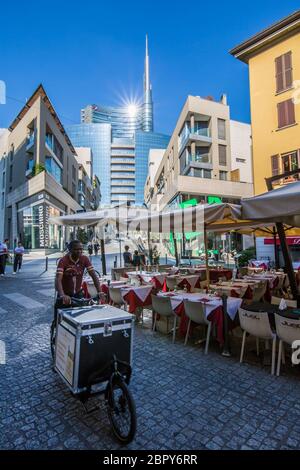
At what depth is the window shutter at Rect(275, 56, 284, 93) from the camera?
18477 mm

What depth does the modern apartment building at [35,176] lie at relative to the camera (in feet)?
89.8

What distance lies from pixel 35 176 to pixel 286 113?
905 inches

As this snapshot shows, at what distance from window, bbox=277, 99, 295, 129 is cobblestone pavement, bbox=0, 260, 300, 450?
18.2 metres

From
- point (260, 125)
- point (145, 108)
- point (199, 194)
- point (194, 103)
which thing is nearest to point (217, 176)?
point (199, 194)

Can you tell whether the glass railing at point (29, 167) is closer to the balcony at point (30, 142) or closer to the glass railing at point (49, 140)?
the balcony at point (30, 142)

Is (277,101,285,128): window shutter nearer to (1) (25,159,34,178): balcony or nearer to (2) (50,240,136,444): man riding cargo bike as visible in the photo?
(2) (50,240,136,444): man riding cargo bike

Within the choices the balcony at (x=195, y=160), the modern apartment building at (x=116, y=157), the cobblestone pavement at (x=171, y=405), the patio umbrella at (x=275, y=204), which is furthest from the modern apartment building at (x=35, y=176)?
the modern apartment building at (x=116, y=157)

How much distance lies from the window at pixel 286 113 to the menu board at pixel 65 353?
66.1 feet

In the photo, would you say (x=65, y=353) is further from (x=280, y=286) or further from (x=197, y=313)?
(x=280, y=286)

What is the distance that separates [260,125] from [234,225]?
1526 centimetres

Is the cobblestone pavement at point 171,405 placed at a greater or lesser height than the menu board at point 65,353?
lesser

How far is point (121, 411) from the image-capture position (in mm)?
2566

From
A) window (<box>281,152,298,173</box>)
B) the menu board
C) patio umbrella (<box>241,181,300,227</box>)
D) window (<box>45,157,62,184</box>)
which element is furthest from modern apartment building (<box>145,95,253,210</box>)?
the menu board
